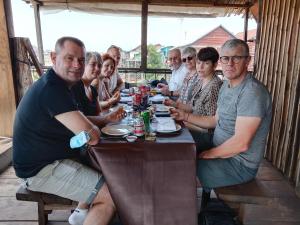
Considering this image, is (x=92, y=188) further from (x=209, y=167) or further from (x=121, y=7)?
(x=121, y=7)

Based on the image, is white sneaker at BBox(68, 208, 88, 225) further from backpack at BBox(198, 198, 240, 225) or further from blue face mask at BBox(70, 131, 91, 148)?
backpack at BBox(198, 198, 240, 225)

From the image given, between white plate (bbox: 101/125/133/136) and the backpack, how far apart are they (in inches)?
29.6

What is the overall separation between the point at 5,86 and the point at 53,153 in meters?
2.09

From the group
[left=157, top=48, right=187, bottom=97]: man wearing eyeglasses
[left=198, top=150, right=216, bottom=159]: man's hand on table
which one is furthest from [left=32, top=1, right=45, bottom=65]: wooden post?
[left=198, top=150, right=216, bottom=159]: man's hand on table

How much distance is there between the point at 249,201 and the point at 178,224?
0.46m

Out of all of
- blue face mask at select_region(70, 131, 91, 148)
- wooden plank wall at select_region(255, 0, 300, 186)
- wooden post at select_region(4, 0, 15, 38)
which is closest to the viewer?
blue face mask at select_region(70, 131, 91, 148)

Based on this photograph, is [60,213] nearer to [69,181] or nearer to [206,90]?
[69,181]

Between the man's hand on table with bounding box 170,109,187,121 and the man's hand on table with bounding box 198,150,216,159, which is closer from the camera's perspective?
the man's hand on table with bounding box 198,150,216,159

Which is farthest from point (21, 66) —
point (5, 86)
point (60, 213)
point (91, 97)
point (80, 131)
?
point (80, 131)

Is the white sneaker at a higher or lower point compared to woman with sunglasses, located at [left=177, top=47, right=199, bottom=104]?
lower

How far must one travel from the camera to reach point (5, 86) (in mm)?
3293

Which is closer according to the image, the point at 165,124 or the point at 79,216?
the point at 79,216

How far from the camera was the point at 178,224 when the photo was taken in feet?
5.30

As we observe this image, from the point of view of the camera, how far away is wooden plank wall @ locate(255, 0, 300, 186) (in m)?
2.88
